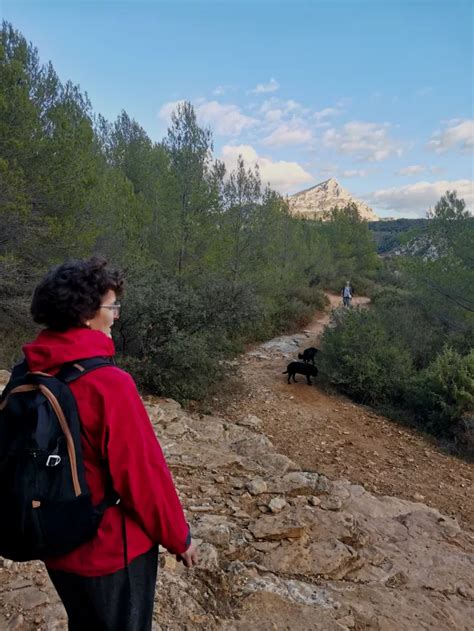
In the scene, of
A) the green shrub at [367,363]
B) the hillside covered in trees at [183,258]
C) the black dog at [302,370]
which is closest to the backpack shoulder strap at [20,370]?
the hillside covered in trees at [183,258]

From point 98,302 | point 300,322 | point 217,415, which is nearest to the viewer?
point 98,302

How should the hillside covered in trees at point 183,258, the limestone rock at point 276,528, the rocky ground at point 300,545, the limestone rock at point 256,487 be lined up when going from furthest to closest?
the hillside covered in trees at point 183,258 → the limestone rock at point 256,487 → the limestone rock at point 276,528 → the rocky ground at point 300,545

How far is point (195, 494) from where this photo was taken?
3.79 m

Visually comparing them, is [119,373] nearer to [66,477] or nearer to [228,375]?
[66,477]

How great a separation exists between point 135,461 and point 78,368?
0.32 metres

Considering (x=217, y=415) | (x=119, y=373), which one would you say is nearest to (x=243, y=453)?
(x=217, y=415)

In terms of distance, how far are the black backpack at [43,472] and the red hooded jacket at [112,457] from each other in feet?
0.16

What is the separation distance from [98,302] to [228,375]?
7.74 m

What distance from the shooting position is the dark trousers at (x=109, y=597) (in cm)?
123

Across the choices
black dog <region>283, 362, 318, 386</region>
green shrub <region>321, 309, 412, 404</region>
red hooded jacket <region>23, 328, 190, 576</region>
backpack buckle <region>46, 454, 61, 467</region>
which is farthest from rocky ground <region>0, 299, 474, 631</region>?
black dog <region>283, 362, 318, 386</region>

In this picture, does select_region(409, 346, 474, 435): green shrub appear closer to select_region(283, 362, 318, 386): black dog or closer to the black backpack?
select_region(283, 362, 318, 386): black dog

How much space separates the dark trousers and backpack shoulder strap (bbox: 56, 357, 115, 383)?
1.99 ft

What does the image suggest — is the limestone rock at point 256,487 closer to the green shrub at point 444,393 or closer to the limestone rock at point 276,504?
the limestone rock at point 276,504

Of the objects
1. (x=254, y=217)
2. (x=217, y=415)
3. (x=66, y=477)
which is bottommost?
(x=217, y=415)
